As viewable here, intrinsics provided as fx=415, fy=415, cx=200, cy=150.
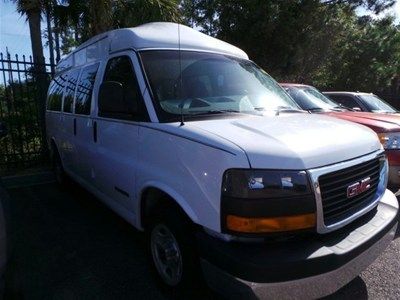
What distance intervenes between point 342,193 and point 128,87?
1.97m

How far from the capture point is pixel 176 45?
154 inches

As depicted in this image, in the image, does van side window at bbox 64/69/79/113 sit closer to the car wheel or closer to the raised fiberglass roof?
the raised fiberglass roof

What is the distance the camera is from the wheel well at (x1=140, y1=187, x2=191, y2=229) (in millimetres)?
3133

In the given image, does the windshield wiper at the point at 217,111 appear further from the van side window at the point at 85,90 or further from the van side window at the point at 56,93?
the van side window at the point at 56,93

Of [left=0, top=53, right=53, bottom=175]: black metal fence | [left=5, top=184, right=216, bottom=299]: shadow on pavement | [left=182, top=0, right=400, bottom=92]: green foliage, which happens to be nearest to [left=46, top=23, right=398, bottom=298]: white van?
[left=5, top=184, right=216, bottom=299]: shadow on pavement

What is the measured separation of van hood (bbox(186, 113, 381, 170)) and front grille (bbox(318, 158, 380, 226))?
98mm

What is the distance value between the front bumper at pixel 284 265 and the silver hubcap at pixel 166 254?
1.51 feet

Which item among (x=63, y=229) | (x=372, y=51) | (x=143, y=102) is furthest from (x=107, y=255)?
(x=372, y=51)

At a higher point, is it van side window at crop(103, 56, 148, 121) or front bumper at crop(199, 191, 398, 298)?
van side window at crop(103, 56, 148, 121)

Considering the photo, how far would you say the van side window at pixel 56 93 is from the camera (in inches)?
245

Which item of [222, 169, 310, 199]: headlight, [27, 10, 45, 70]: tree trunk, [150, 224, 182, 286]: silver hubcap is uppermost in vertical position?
[27, 10, 45, 70]: tree trunk

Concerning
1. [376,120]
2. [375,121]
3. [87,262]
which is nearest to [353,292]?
[87,262]

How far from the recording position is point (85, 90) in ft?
15.9

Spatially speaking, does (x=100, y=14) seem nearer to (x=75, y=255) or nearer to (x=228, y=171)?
(x=75, y=255)
